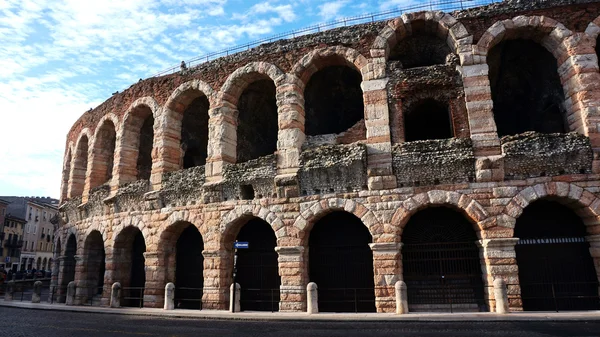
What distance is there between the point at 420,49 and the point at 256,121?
751 centimetres

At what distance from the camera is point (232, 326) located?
915 cm

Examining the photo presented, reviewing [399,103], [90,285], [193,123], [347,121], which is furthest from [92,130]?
[399,103]

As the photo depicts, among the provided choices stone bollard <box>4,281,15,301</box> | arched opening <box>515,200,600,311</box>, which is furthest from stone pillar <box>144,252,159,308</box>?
arched opening <box>515,200,600,311</box>

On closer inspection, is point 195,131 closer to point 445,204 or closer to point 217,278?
point 217,278

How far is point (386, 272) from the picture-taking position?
1073cm

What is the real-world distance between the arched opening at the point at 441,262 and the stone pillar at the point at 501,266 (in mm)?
566

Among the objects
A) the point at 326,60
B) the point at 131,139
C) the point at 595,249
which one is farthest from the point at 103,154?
the point at 595,249

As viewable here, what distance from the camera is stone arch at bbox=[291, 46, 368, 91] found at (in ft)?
41.2

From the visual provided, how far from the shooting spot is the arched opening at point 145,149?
17.9 meters

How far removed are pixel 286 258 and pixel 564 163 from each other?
8046 millimetres

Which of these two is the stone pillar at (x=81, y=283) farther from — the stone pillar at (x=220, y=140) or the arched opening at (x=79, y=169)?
the stone pillar at (x=220, y=140)

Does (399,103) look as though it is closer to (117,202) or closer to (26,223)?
(117,202)

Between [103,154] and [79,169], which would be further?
[79,169]

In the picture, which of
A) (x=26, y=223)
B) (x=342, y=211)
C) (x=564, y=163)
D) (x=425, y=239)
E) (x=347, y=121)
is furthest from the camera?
(x=26, y=223)
